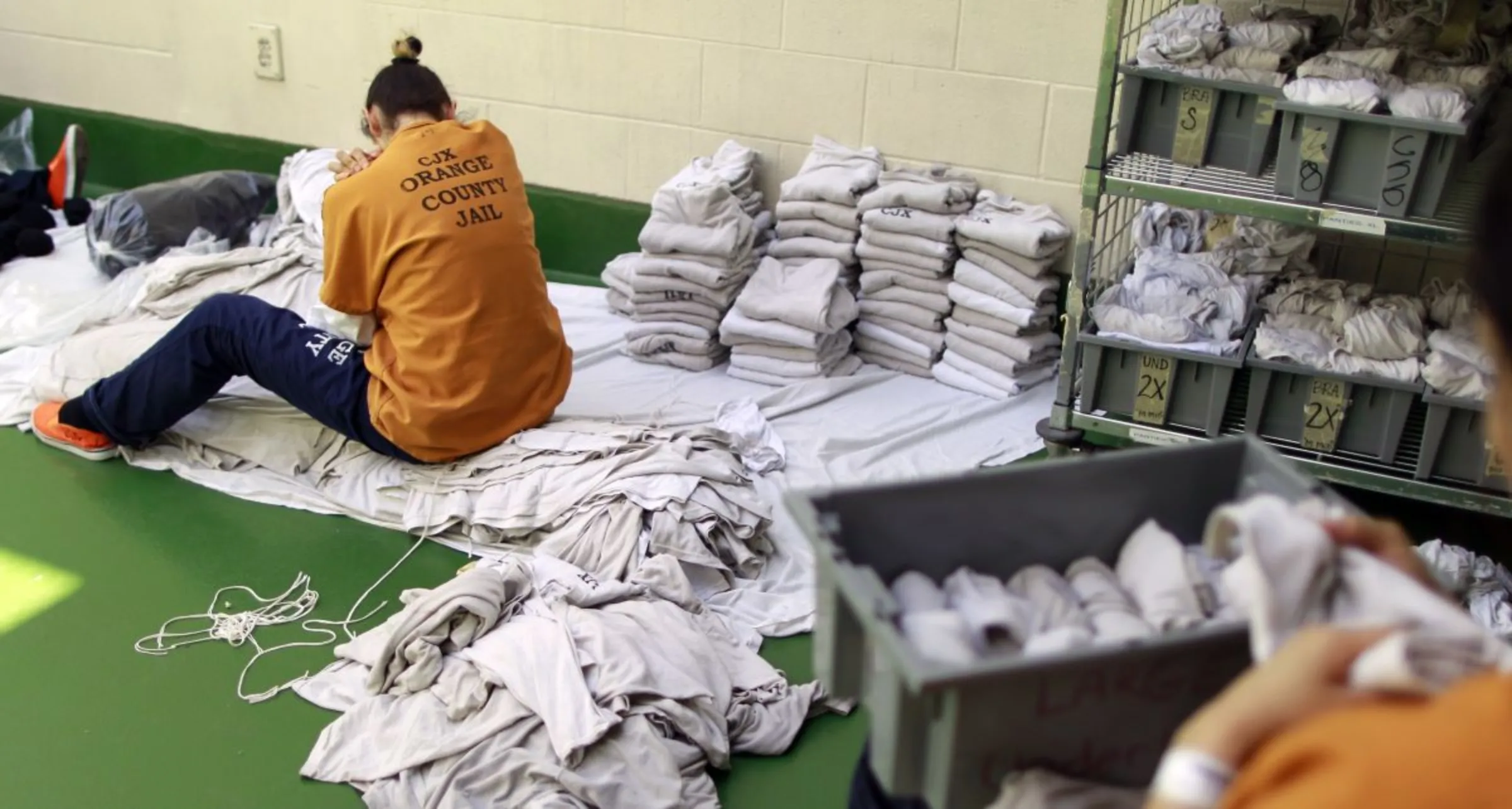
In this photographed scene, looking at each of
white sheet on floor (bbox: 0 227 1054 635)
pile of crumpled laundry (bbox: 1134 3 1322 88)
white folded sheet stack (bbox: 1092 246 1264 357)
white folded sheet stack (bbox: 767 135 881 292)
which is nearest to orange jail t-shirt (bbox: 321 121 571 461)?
white sheet on floor (bbox: 0 227 1054 635)

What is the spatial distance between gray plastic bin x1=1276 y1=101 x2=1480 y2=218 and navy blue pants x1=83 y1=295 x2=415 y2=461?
6.75 feet

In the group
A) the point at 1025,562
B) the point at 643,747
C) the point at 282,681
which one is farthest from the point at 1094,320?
the point at 282,681

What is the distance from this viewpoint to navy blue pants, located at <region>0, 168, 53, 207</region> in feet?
15.2

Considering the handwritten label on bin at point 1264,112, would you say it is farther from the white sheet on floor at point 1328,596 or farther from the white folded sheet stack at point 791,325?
the white sheet on floor at point 1328,596

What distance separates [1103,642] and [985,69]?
9.49ft

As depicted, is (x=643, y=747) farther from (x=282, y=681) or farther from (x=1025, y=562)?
(x=1025, y=562)

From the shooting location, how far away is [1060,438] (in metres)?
3.07

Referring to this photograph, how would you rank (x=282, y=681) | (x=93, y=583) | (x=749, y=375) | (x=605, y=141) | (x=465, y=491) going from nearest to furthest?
(x=282, y=681), (x=93, y=583), (x=465, y=491), (x=749, y=375), (x=605, y=141)

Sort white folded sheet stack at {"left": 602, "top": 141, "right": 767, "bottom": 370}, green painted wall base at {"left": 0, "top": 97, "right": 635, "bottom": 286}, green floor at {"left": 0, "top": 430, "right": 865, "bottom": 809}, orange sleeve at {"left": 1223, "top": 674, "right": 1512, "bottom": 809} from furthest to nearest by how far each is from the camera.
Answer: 1. green painted wall base at {"left": 0, "top": 97, "right": 635, "bottom": 286}
2. white folded sheet stack at {"left": 602, "top": 141, "right": 767, "bottom": 370}
3. green floor at {"left": 0, "top": 430, "right": 865, "bottom": 809}
4. orange sleeve at {"left": 1223, "top": 674, "right": 1512, "bottom": 809}

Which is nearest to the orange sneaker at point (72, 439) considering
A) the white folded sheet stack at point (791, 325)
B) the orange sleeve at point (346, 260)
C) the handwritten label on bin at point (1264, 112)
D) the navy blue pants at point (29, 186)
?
the orange sleeve at point (346, 260)

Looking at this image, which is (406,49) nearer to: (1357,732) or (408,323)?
(408,323)

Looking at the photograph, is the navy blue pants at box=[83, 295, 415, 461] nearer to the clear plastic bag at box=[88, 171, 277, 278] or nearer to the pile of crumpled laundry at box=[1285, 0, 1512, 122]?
the clear plastic bag at box=[88, 171, 277, 278]

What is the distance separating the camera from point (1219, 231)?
129 inches

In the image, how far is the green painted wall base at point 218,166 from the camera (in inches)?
176
